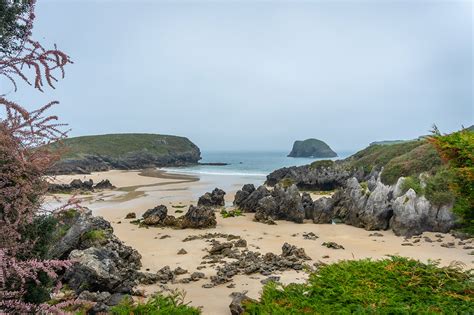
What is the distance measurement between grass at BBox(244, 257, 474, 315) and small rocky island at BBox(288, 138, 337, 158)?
183 meters

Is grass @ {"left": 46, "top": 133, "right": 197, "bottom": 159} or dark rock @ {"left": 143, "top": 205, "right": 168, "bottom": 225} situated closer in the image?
dark rock @ {"left": 143, "top": 205, "right": 168, "bottom": 225}

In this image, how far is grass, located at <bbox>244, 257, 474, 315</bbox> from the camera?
5227mm

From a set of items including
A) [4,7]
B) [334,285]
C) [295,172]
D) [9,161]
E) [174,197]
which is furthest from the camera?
[295,172]

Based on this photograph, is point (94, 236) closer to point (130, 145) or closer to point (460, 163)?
point (460, 163)

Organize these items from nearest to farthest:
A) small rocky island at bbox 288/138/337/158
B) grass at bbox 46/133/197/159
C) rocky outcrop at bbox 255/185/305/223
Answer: rocky outcrop at bbox 255/185/305/223 < grass at bbox 46/133/197/159 < small rocky island at bbox 288/138/337/158

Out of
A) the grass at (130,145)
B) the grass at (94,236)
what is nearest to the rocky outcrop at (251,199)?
the grass at (94,236)

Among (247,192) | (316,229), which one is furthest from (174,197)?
(316,229)

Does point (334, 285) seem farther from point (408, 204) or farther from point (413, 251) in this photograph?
point (408, 204)

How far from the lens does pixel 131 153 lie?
319 feet

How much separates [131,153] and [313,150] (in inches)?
4526

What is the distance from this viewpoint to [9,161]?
12.4ft

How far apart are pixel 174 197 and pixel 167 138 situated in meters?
98.2

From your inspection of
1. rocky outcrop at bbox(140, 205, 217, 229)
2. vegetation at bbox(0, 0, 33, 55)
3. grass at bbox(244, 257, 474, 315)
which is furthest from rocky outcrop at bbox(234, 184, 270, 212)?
vegetation at bbox(0, 0, 33, 55)

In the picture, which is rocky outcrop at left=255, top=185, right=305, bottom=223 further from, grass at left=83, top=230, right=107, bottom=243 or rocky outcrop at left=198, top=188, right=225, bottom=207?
grass at left=83, top=230, right=107, bottom=243
